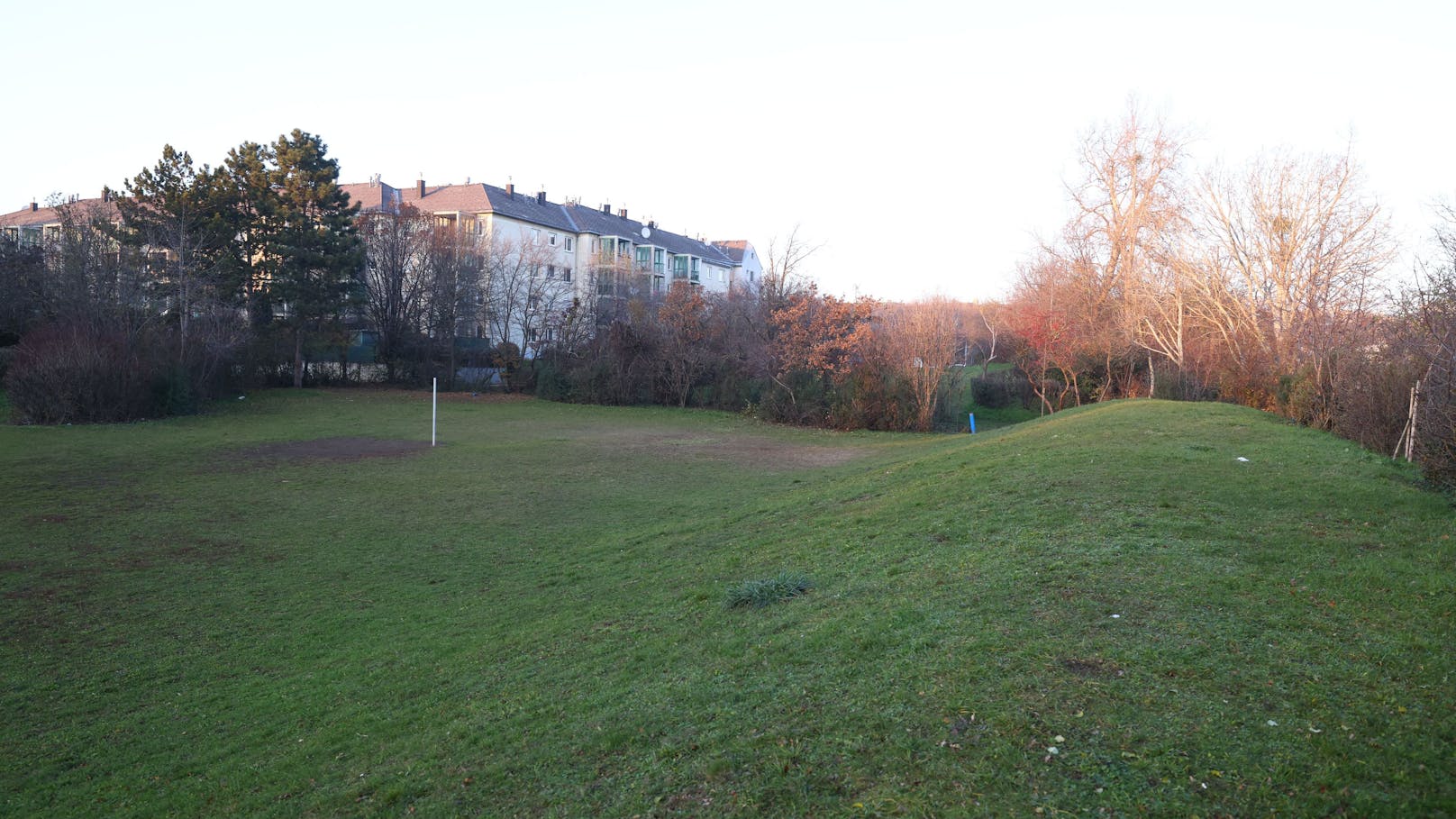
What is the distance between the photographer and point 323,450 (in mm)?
20078

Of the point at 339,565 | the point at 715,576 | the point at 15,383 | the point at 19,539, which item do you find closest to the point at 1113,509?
the point at 715,576

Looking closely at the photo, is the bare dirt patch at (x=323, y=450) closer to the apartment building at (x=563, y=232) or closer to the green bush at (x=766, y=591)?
the green bush at (x=766, y=591)

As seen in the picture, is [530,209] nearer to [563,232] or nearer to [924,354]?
[563,232]

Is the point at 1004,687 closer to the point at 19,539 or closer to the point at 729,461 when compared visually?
the point at 19,539

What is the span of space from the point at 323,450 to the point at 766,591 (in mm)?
16417

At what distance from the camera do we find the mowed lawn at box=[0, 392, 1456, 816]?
12.0ft

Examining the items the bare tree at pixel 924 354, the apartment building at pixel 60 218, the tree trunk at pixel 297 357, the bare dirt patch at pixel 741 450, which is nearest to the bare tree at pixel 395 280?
the tree trunk at pixel 297 357

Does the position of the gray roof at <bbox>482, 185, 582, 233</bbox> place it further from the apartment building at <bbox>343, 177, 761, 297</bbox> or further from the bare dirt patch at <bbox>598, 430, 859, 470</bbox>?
the bare dirt patch at <bbox>598, 430, 859, 470</bbox>

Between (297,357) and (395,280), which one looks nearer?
(297,357)

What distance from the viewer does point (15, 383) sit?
73.9 ft

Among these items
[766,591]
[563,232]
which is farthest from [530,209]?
[766,591]

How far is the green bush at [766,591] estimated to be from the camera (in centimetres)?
694

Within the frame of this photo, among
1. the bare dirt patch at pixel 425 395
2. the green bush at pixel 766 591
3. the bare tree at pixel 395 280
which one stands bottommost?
the green bush at pixel 766 591

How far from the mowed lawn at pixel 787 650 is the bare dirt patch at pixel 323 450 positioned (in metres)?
5.18
